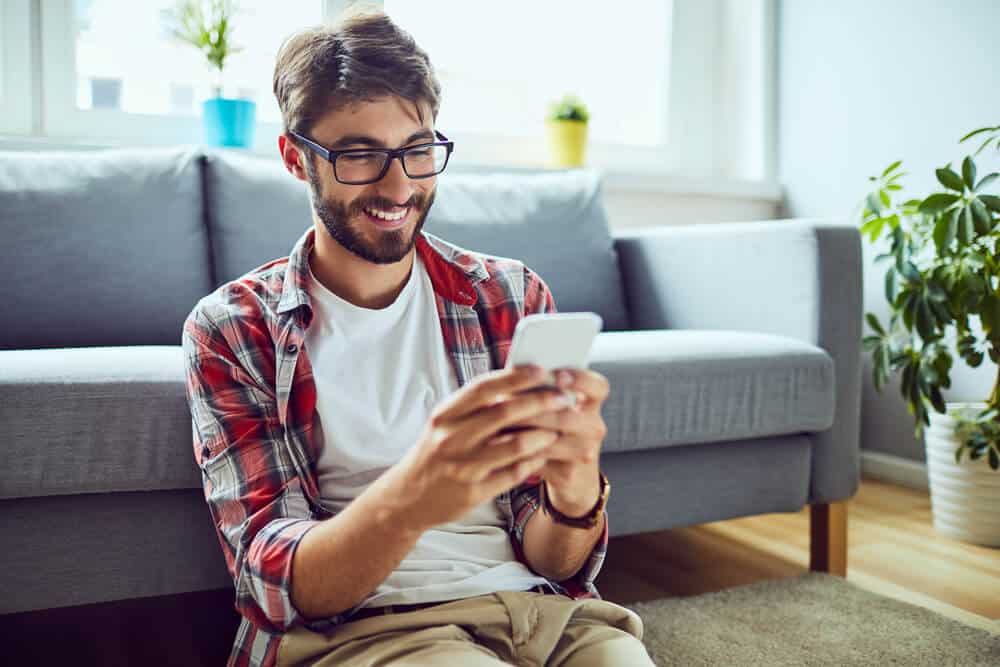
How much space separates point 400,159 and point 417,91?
0.27ft

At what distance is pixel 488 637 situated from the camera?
2.64ft

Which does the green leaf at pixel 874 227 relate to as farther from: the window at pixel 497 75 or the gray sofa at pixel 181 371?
the window at pixel 497 75

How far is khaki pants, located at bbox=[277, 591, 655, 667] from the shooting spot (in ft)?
2.48

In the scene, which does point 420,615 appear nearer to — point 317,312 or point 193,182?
point 317,312

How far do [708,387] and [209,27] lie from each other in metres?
1.53

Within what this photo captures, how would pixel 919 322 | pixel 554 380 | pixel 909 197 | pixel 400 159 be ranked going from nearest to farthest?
pixel 554 380 → pixel 400 159 → pixel 919 322 → pixel 909 197

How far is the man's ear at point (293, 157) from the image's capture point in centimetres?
95

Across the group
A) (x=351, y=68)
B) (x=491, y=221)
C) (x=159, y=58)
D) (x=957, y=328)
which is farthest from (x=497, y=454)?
(x=159, y=58)

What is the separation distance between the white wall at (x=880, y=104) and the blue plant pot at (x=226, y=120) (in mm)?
1764

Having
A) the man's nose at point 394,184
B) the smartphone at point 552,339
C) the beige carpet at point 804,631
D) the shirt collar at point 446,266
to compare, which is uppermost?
the man's nose at point 394,184

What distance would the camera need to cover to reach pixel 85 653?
136 centimetres

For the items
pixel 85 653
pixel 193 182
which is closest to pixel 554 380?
pixel 85 653

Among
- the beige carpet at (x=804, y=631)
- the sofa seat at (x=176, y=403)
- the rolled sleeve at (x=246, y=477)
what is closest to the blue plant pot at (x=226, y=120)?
the sofa seat at (x=176, y=403)

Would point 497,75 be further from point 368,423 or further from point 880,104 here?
point 368,423
